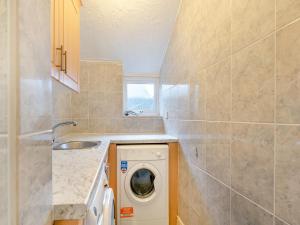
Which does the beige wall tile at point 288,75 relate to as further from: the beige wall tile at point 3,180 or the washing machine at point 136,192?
the washing machine at point 136,192

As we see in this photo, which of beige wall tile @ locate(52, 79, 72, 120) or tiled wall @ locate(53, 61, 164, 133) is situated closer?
beige wall tile @ locate(52, 79, 72, 120)

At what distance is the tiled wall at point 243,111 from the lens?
29.9 inches

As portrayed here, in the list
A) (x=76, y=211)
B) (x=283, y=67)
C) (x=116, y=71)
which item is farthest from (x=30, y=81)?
(x=116, y=71)

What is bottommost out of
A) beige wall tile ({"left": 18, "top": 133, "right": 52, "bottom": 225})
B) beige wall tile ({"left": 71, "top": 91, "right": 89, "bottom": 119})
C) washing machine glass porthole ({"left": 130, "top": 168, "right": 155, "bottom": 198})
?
washing machine glass porthole ({"left": 130, "top": 168, "right": 155, "bottom": 198})

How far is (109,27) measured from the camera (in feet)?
7.64

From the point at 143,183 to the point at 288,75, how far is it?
6.38ft

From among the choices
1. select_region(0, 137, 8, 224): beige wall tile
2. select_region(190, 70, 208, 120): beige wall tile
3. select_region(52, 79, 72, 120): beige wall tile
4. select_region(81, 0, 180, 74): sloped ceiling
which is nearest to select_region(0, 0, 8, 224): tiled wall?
select_region(0, 137, 8, 224): beige wall tile

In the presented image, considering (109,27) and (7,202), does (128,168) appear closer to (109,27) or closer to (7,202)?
(109,27)

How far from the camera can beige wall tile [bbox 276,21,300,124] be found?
2.35 ft

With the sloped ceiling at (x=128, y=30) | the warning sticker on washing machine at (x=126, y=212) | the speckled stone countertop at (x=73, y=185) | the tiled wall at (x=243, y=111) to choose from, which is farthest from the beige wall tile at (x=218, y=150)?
the sloped ceiling at (x=128, y=30)

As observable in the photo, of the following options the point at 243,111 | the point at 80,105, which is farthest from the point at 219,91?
the point at 80,105

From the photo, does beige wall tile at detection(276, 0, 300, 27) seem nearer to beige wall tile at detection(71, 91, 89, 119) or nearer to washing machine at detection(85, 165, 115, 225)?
washing machine at detection(85, 165, 115, 225)

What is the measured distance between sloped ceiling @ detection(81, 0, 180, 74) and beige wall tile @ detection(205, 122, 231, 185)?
4.54ft

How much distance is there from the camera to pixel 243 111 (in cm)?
103
